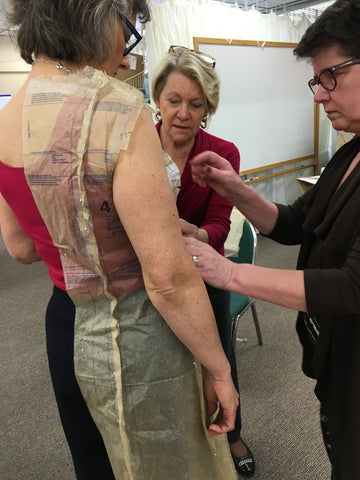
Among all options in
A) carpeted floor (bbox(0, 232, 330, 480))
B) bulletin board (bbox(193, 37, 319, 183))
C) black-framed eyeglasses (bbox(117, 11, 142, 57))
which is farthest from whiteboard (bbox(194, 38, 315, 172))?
black-framed eyeglasses (bbox(117, 11, 142, 57))

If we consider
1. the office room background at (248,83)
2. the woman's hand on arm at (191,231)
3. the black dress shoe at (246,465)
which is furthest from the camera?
the office room background at (248,83)

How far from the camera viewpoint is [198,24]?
3.23 m

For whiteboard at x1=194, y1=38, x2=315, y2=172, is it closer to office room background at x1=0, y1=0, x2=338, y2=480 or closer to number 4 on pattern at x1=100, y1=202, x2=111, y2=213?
office room background at x1=0, y1=0, x2=338, y2=480

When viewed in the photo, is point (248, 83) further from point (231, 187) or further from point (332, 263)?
point (332, 263)

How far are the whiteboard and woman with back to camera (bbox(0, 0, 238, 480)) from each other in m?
2.76

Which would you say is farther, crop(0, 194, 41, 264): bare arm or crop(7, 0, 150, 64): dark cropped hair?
crop(0, 194, 41, 264): bare arm

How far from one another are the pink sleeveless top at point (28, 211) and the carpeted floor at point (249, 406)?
130 centimetres

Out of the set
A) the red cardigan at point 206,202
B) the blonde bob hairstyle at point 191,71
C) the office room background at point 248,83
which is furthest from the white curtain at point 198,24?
the red cardigan at point 206,202

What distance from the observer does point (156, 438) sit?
837 millimetres

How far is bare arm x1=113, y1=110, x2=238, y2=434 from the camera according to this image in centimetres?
64

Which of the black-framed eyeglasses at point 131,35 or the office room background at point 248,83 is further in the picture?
the office room background at point 248,83

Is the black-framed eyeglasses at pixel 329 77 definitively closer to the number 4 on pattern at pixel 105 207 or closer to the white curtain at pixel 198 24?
the number 4 on pattern at pixel 105 207

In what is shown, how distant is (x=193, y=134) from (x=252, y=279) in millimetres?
750

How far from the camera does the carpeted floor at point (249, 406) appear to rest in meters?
1.64
